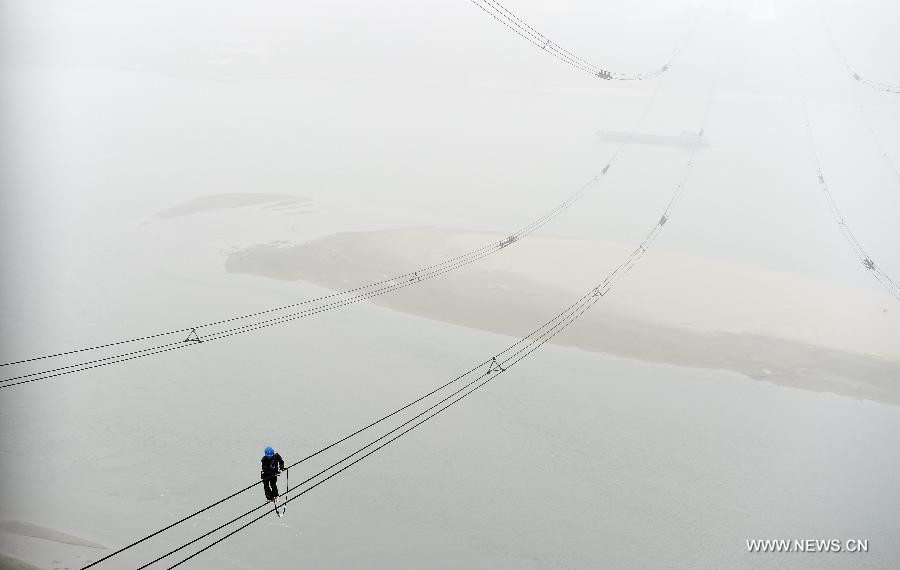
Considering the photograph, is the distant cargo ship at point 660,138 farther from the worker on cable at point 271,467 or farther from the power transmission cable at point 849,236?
the worker on cable at point 271,467

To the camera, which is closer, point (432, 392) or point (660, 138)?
point (432, 392)

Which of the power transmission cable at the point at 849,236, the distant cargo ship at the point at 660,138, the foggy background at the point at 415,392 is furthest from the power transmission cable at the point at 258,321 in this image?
the distant cargo ship at the point at 660,138

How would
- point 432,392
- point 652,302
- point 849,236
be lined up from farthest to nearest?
point 849,236 < point 652,302 < point 432,392

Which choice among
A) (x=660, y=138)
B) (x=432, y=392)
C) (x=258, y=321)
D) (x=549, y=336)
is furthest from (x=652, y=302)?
(x=660, y=138)

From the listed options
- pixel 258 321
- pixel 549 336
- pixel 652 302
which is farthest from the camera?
pixel 652 302

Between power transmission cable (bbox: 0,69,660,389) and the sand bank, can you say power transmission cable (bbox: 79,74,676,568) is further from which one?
the sand bank

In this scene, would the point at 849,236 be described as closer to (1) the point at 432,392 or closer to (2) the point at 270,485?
(1) the point at 432,392

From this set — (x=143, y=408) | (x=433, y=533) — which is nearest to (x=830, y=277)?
(x=433, y=533)

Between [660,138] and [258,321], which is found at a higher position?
[660,138]

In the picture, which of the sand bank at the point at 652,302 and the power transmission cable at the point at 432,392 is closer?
the power transmission cable at the point at 432,392
